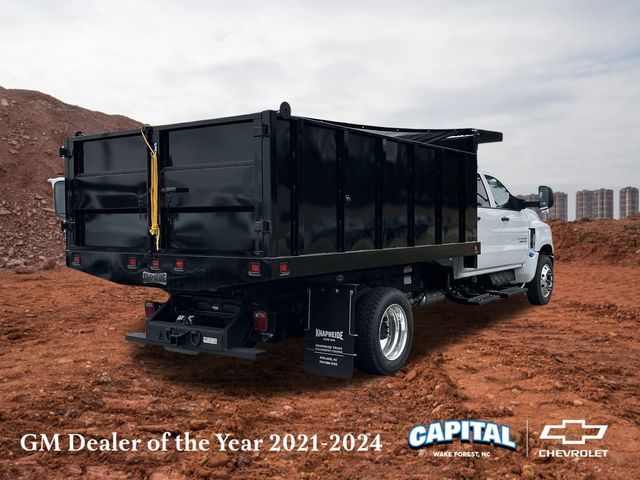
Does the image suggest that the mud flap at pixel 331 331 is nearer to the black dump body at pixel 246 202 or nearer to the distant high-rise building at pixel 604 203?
the black dump body at pixel 246 202

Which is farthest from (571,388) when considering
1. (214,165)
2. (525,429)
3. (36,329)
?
(36,329)

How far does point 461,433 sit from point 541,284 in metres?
6.96

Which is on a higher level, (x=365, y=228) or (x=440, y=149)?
(x=440, y=149)

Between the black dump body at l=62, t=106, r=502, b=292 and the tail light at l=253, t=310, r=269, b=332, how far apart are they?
57 cm

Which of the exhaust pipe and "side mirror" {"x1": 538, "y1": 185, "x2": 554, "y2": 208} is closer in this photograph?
the exhaust pipe

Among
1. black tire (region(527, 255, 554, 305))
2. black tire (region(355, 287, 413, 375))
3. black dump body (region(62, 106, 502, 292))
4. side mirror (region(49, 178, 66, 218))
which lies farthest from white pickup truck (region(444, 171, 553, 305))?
side mirror (region(49, 178, 66, 218))

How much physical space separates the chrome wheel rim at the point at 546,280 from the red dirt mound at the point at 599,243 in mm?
9867

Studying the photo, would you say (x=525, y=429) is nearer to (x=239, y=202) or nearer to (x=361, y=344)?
(x=361, y=344)

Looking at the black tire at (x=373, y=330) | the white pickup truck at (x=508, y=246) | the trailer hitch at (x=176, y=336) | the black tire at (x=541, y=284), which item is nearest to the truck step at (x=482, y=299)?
the white pickup truck at (x=508, y=246)

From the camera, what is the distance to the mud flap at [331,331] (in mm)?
5641

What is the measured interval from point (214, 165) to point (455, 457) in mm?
3138

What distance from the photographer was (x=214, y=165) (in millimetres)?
5219

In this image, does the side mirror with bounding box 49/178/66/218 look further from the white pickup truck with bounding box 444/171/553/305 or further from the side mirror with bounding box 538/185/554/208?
the side mirror with bounding box 538/185/554/208

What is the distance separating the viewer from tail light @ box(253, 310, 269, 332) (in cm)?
562
